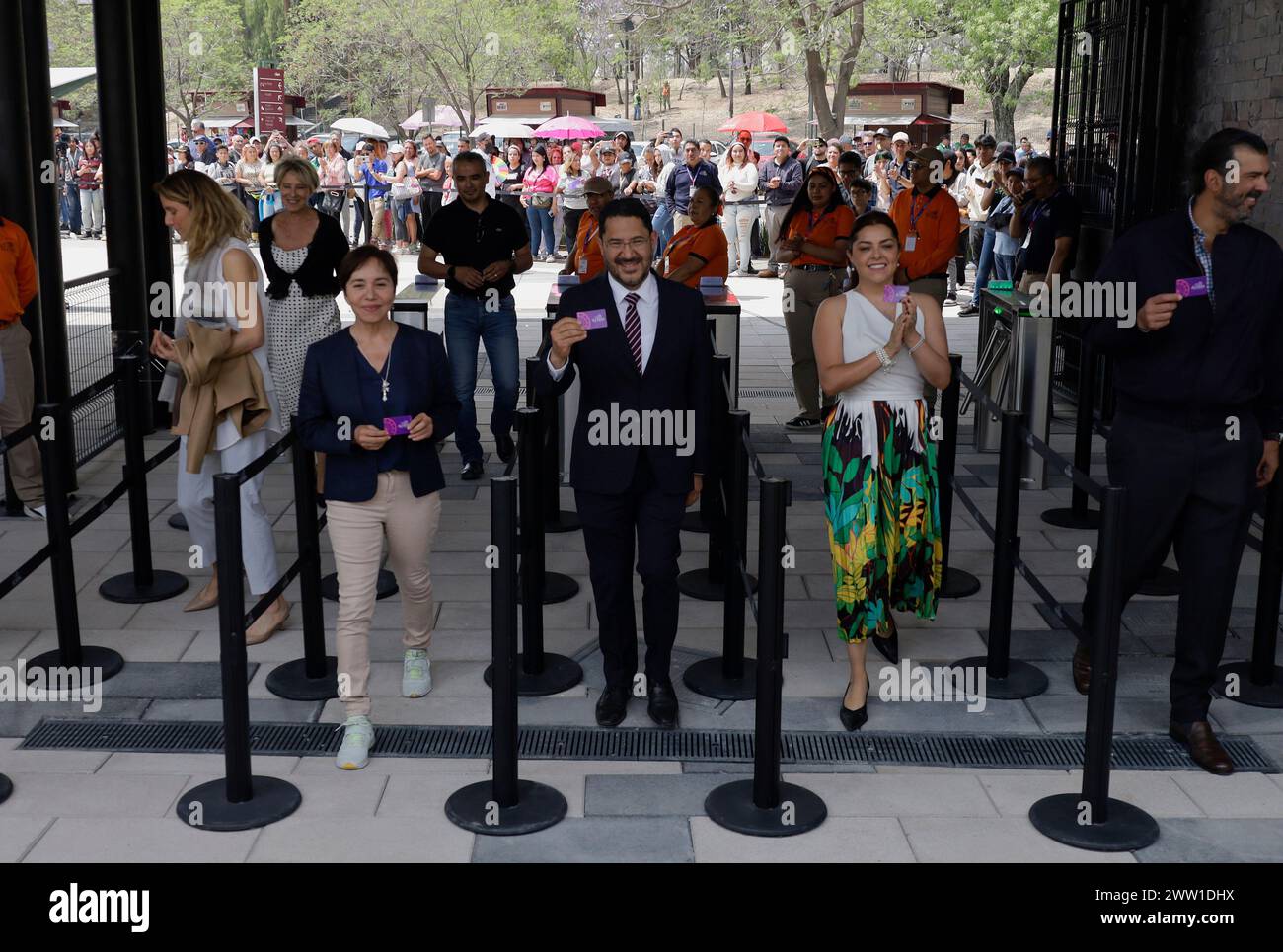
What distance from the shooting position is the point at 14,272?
761 cm

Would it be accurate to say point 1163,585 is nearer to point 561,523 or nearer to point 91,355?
point 561,523

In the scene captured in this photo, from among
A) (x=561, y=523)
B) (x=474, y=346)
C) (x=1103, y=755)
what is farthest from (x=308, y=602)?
(x=474, y=346)

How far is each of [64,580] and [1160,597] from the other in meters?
4.85

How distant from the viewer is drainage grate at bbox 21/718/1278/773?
5.03 metres

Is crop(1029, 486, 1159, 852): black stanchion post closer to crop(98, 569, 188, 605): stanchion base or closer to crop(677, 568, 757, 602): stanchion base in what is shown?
crop(677, 568, 757, 602): stanchion base

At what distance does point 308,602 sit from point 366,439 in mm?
975

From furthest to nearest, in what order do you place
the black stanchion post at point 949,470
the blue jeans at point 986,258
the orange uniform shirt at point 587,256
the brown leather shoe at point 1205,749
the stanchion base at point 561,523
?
the blue jeans at point 986,258 < the orange uniform shirt at point 587,256 < the stanchion base at point 561,523 < the black stanchion post at point 949,470 < the brown leather shoe at point 1205,749

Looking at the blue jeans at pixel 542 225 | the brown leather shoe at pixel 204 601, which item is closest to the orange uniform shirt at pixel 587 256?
the brown leather shoe at pixel 204 601

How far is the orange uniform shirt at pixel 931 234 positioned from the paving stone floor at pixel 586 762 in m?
2.98

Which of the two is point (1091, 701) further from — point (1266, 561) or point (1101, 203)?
point (1101, 203)

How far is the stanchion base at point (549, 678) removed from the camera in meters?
5.62

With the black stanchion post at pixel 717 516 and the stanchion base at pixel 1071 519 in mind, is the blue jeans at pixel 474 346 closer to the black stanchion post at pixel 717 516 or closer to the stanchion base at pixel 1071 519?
the black stanchion post at pixel 717 516

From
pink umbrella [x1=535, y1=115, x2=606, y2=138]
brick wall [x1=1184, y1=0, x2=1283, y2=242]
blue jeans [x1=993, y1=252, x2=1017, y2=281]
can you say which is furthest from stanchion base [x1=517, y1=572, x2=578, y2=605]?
pink umbrella [x1=535, y1=115, x2=606, y2=138]

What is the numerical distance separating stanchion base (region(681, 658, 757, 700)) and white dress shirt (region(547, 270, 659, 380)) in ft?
4.49
